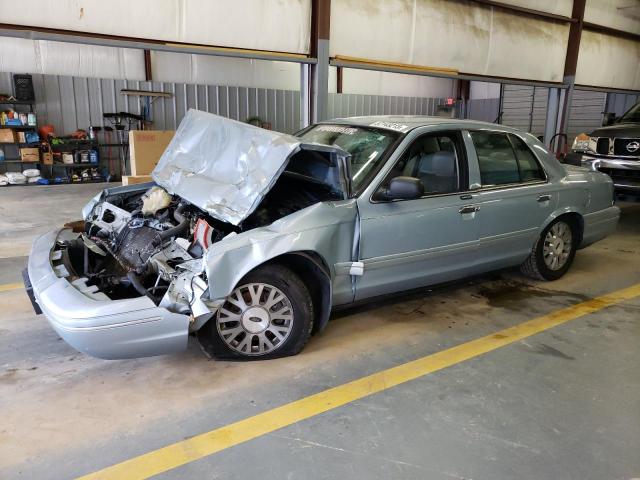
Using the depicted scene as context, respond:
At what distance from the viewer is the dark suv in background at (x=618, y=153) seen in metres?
7.47

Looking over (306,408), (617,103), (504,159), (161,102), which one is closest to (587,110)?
(617,103)

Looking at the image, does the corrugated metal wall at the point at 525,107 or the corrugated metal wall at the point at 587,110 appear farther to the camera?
the corrugated metal wall at the point at 525,107

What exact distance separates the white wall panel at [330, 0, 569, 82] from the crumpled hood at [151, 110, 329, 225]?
3930mm

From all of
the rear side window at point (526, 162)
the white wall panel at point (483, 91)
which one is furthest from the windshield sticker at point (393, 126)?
the white wall panel at point (483, 91)

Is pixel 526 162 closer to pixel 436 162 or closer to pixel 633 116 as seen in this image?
pixel 436 162

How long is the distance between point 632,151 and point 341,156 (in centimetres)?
639

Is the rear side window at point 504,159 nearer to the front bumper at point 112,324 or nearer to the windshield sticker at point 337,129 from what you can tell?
the windshield sticker at point 337,129

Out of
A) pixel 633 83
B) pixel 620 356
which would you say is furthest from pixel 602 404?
pixel 633 83

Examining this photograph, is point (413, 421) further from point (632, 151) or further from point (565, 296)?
point (632, 151)

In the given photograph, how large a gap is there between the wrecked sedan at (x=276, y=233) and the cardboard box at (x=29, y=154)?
9151mm

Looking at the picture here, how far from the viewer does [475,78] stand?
8766mm

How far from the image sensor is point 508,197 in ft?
13.5

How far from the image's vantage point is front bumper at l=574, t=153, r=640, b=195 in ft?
24.4

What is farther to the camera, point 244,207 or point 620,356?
point 620,356
